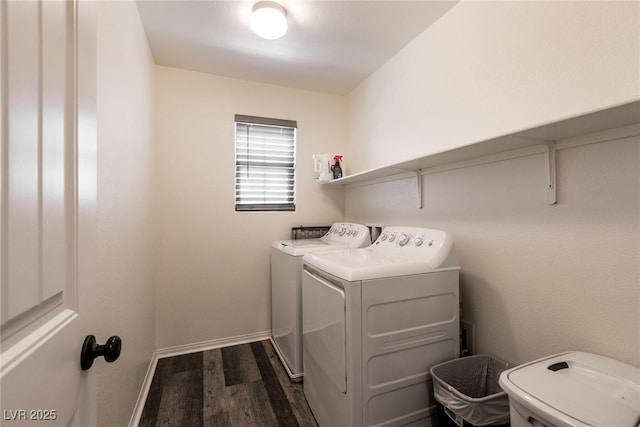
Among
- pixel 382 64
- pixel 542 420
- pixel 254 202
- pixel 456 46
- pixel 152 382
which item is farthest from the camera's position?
pixel 254 202

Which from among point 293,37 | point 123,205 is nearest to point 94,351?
point 123,205

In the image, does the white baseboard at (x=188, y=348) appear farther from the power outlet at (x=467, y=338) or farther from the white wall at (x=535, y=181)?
the white wall at (x=535, y=181)

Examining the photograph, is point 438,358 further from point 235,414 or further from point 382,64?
point 382,64

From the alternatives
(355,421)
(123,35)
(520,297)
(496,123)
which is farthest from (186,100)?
(520,297)

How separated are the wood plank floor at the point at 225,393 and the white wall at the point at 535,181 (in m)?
1.28

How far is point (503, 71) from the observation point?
1.41 metres

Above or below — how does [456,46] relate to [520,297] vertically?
above

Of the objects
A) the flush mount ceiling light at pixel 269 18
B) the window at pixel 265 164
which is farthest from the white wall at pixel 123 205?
the window at pixel 265 164

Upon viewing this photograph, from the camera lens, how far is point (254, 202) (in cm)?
267

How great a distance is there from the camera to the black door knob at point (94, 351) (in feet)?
1.89

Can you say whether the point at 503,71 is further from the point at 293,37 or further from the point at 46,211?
the point at 46,211

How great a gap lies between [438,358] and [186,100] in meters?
2.74

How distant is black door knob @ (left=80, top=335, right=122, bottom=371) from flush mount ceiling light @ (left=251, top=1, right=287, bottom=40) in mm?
1802

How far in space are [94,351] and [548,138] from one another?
173 centimetres
